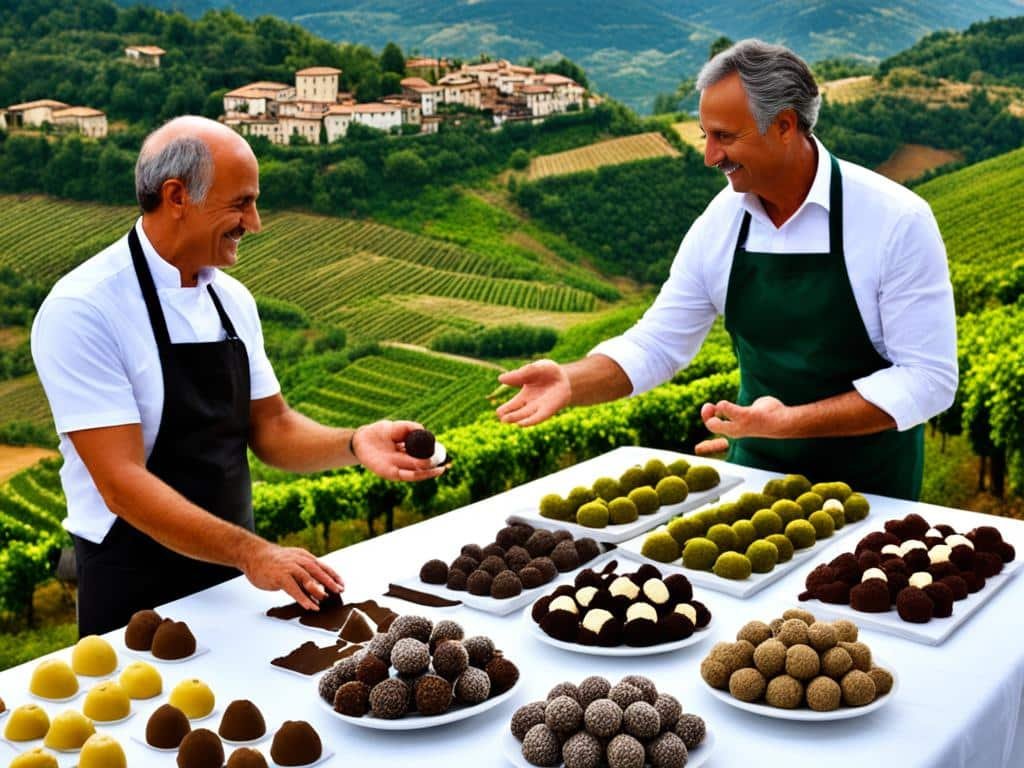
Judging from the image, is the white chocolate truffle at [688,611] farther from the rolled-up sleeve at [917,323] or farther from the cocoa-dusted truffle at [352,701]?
the rolled-up sleeve at [917,323]

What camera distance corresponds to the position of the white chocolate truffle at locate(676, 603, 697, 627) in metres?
1.96

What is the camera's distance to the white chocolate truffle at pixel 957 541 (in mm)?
2295

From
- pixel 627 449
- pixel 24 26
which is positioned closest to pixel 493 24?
pixel 24 26

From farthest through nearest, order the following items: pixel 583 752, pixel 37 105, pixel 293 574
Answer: pixel 37 105 < pixel 293 574 < pixel 583 752

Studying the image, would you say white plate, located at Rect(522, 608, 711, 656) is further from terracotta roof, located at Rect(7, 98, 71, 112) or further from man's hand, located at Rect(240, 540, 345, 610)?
terracotta roof, located at Rect(7, 98, 71, 112)

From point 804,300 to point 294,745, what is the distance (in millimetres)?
1836

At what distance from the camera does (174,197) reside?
2438 millimetres

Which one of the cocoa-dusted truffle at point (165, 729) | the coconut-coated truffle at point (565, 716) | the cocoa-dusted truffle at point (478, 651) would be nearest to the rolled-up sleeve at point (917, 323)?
the cocoa-dusted truffle at point (478, 651)

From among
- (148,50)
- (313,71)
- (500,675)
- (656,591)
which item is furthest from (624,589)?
(148,50)

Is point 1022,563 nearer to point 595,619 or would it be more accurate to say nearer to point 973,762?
point 973,762

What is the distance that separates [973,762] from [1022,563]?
2.47 ft

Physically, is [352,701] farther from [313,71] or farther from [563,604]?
[313,71]

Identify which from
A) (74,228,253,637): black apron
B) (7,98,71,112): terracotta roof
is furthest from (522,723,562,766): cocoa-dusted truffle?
(7,98,71,112): terracotta roof

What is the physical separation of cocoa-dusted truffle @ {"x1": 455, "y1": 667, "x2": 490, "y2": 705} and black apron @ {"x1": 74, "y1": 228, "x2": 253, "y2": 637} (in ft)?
3.42
